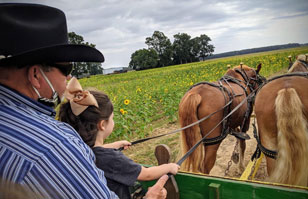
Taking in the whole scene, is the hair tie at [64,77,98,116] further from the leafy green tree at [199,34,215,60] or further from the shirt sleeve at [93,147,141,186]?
the leafy green tree at [199,34,215,60]

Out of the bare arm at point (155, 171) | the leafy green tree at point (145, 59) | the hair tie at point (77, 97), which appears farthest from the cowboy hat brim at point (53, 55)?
the leafy green tree at point (145, 59)

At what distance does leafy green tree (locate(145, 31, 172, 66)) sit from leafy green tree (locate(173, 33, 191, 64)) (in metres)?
1.91

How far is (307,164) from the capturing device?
211 centimetres

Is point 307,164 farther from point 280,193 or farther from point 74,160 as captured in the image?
point 74,160

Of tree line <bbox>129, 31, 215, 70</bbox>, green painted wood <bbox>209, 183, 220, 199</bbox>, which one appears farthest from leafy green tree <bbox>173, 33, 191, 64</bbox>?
green painted wood <bbox>209, 183, 220, 199</bbox>

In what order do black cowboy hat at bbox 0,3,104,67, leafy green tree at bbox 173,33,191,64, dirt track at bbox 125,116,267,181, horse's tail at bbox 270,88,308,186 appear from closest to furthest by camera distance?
black cowboy hat at bbox 0,3,104,67 < horse's tail at bbox 270,88,308,186 < dirt track at bbox 125,116,267,181 < leafy green tree at bbox 173,33,191,64

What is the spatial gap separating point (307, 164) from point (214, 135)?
1.21 m

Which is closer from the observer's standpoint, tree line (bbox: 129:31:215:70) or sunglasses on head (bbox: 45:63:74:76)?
sunglasses on head (bbox: 45:63:74:76)

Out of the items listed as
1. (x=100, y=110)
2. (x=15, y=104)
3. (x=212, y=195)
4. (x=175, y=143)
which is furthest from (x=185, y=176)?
(x=175, y=143)

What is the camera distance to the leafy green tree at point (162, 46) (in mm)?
62369

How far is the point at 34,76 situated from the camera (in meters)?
0.98

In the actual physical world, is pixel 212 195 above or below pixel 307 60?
below

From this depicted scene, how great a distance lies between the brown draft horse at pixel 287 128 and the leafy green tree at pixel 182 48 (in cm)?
6121

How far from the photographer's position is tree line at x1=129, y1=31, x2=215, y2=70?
5988 centimetres
